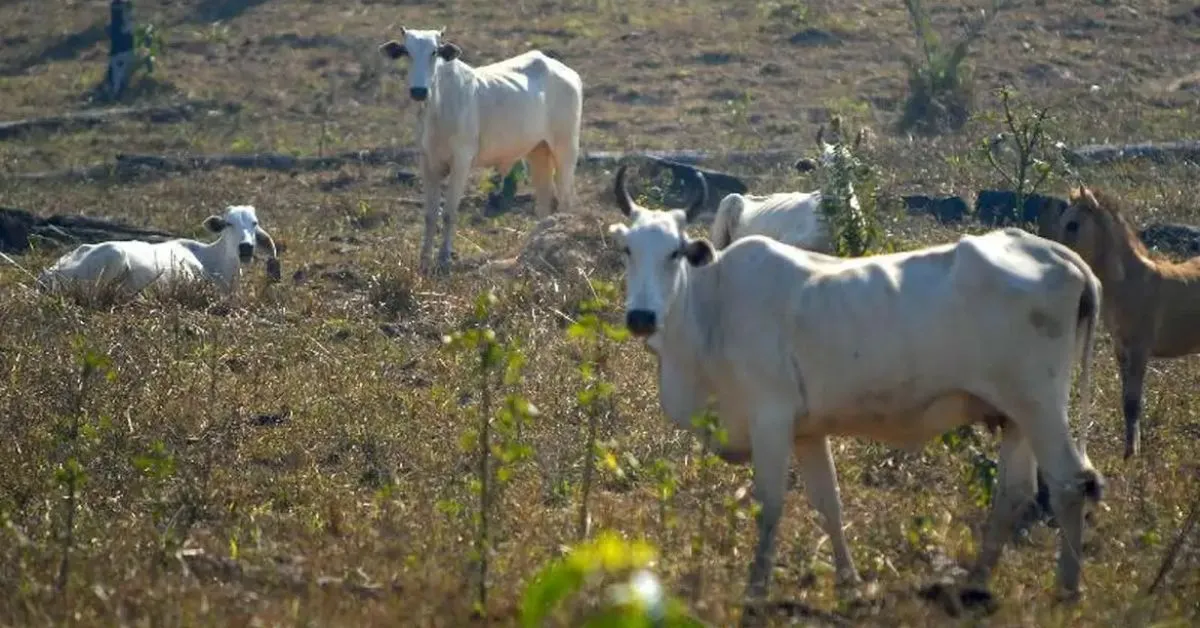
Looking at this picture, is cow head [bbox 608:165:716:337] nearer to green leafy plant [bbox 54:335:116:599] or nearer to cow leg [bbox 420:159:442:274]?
green leafy plant [bbox 54:335:116:599]

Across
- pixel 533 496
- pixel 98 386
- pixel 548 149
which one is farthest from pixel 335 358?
pixel 548 149

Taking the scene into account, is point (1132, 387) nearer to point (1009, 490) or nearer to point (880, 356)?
point (1009, 490)

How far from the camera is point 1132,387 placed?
379 inches

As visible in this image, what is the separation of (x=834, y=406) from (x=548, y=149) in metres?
9.94

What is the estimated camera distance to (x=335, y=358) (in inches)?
440

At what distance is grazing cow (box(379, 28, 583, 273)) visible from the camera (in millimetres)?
15422

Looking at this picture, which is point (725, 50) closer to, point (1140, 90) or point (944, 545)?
point (1140, 90)

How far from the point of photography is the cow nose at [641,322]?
7.41 m

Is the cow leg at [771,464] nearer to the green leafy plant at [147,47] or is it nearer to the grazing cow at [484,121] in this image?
the grazing cow at [484,121]

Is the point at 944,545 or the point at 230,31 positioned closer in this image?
the point at 944,545

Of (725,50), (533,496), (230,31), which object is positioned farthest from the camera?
(230,31)

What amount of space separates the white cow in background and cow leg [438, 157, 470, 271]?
7.54ft

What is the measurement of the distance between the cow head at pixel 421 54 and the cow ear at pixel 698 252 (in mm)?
7891

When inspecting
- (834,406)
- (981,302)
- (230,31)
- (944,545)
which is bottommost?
(230,31)
